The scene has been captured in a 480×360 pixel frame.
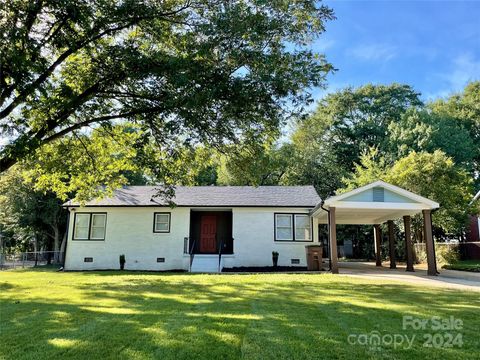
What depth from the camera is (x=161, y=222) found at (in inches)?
743

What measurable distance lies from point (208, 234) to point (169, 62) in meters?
13.0

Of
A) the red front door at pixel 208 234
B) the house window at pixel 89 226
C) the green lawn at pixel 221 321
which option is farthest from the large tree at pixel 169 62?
the red front door at pixel 208 234

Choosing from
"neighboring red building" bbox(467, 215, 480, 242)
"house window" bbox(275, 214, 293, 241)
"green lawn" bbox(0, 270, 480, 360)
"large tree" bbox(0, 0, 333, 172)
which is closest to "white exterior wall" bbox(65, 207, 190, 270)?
"house window" bbox(275, 214, 293, 241)

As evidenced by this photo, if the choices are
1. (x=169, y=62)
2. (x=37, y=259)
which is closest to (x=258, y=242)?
(x=169, y=62)

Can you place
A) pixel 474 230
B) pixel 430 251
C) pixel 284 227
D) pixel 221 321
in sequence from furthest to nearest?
pixel 474 230 → pixel 284 227 → pixel 430 251 → pixel 221 321

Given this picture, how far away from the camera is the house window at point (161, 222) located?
739 inches

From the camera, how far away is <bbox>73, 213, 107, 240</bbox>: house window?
18906 millimetres

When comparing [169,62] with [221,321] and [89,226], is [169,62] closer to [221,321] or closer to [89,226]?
[221,321]

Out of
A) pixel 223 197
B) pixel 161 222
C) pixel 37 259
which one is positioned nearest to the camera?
pixel 161 222

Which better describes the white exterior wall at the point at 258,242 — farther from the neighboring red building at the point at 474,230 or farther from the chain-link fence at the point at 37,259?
the neighboring red building at the point at 474,230

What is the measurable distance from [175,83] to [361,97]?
3759cm

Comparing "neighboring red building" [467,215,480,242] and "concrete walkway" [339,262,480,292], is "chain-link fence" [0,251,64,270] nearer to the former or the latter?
"concrete walkway" [339,262,480,292]

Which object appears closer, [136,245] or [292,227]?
[292,227]

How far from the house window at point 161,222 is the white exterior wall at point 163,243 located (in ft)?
0.67
